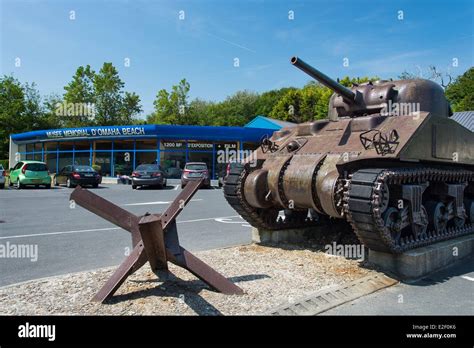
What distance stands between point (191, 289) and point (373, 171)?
9.34 feet

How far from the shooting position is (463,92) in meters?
51.1

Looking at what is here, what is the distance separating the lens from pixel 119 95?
51.8 meters

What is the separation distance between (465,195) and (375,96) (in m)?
3.00

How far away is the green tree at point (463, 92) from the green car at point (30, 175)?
1616 inches

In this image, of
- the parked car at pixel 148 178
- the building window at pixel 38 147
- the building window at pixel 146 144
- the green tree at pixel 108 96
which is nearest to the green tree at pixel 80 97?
the green tree at pixel 108 96

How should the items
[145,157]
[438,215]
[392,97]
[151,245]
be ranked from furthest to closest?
[145,157], [392,97], [438,215], [151,245]

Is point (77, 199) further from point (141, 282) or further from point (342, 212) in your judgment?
point (342, 212)

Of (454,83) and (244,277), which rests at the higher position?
(454,83)

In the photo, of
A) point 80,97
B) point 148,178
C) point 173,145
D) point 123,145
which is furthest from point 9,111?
point 148,178

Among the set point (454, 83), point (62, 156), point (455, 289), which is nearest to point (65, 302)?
point (455, 289)

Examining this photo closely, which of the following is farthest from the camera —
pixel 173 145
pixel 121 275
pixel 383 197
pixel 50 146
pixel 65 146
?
pixel 50 146

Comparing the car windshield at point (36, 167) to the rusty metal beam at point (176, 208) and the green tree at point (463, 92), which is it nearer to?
the rusty metal beam at point (176, 208)

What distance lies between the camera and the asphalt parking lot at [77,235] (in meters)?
6.52

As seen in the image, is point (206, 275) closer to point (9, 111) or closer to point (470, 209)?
point (470, 209)
